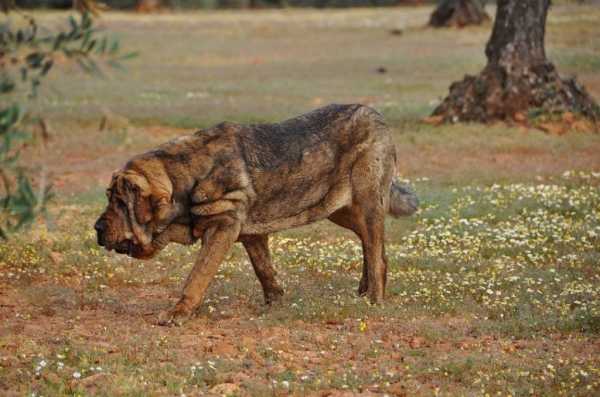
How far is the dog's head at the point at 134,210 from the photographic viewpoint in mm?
8359

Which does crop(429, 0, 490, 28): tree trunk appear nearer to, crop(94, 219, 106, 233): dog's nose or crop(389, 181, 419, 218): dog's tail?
crop(389, 181, 419, 218): dog's tail

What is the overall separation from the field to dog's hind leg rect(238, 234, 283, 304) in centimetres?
17

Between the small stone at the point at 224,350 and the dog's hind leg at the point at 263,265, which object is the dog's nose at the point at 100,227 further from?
the small stone at the point at 224,350

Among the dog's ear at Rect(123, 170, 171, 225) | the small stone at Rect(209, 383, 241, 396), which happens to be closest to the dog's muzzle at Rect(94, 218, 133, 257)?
the dog's ear at Rect(123, 170, 171, 225)

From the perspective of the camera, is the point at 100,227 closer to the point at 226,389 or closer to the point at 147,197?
the point at 147,197

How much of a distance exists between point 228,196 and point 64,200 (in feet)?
21.0

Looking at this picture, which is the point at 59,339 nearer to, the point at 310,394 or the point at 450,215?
the point at 310,394

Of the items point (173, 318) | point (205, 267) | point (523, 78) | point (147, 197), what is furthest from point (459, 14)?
point (173, 318)

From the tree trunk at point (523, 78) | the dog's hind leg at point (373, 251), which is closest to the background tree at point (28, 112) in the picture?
the dog's hind leg at point (373, 251)

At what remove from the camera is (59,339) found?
25.8ft

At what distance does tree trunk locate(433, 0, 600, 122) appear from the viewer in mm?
19438

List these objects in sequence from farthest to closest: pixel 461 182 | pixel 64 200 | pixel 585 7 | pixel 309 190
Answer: pixel 585 7, pixel 461 182, pixel 64 200, pixel 309 190

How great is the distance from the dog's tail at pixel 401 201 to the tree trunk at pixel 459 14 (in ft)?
115

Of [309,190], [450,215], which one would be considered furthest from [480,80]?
[309,190]
